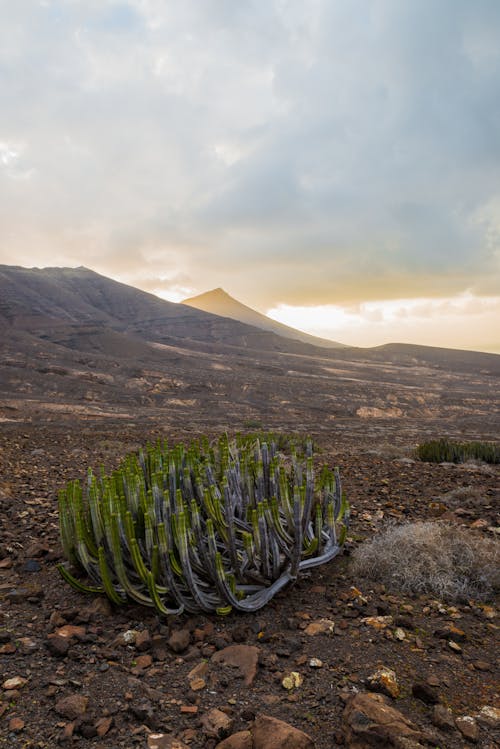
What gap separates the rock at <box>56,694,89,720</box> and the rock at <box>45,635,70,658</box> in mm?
432

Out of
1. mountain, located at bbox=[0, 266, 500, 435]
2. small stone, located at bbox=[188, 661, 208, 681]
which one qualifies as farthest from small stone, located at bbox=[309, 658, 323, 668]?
mountain, located at bbox=[0, 266, 500, 435]

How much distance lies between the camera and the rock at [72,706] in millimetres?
2389

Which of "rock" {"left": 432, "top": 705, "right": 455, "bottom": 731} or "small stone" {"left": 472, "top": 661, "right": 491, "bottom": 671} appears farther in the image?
"small stone" {"left": 472, "top": 661, "right": 491, "bottom": 671}

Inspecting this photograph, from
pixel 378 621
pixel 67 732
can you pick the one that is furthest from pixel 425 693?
pixel 67 732

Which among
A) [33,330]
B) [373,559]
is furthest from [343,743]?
[33,330]

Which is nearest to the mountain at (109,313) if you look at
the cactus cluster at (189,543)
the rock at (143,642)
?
the cactus cluster at (189,543)

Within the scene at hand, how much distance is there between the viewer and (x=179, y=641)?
3.02m

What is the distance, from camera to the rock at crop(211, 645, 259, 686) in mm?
2732

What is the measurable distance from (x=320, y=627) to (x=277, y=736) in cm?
111

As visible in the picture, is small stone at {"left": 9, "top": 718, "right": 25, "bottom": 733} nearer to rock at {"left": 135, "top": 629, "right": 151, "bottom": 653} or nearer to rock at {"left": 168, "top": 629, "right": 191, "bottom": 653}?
rock at {"left": 135, "top": 629, "right": 151, "bottom": 653}

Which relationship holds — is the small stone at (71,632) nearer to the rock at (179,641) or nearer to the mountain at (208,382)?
the rock at (179,641)

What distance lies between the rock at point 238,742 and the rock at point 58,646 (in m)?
1.28

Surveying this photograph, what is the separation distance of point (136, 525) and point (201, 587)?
3.13 ft

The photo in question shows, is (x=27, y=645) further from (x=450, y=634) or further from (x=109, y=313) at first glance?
(x=109, y=313)
